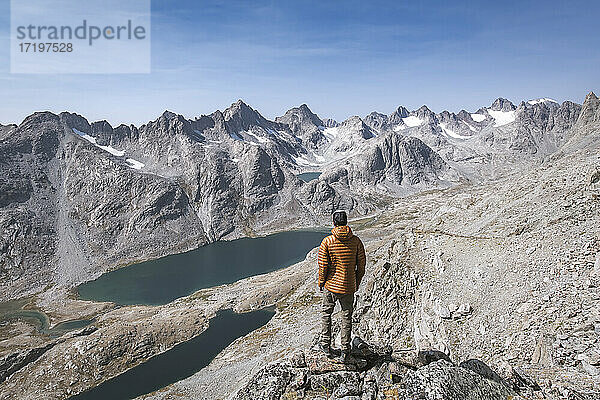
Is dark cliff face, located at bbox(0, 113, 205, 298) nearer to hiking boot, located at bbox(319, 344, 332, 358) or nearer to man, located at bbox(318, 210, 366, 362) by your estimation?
hiking boot, located at bbox(319, 344, 332, 358)

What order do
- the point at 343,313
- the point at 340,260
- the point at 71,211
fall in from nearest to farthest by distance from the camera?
the point at 340,260, the point at 343,313, the point at 71,211

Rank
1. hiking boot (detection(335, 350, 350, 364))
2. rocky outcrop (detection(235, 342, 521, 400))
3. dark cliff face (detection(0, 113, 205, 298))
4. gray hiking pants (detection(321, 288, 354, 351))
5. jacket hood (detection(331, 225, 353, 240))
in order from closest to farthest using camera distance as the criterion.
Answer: rocky outcrop (detection(235, 342, 521, 400)) → jacket hood (detection(331, 225, 353, 240)) → gray hiking pants (detection(321, 288, 354, 351)) → hiking boot (detection(335, 350, 350, 364)) → dark cliff face (detection(0, 113, 205, 298))

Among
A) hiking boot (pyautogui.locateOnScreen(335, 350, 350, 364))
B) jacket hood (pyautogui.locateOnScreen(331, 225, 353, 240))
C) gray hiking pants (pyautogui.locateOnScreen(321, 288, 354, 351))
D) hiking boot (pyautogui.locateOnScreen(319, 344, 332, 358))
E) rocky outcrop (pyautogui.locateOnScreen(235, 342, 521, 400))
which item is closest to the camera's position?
rocky outcrop (pyautogui.locateOnScreen(235, 342, 521, 400))

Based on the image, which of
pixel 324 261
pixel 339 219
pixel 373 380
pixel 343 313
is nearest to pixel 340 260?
pixel 324 261

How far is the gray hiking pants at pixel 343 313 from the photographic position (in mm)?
13992

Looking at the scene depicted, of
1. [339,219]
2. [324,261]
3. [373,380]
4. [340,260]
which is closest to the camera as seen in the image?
[373,380]

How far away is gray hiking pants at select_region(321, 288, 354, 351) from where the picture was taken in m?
14.0

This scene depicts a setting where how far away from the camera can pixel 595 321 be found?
725 inches

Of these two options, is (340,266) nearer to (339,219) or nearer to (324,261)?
(324,261)

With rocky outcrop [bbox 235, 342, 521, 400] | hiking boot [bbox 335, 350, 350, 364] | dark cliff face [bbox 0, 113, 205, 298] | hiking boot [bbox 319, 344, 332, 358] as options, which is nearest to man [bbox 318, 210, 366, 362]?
hiking boot [bbox 335, 350, 350, 364]

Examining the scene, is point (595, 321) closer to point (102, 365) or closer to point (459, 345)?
point (459, 345)

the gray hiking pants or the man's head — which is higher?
the man's head

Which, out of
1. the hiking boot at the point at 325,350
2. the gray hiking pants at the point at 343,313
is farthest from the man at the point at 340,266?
the hiking boot at the point at 325,350

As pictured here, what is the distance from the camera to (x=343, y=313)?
14188 mm
